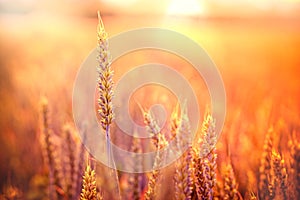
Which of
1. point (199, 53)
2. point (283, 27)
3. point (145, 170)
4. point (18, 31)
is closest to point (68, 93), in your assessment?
point (145, 170)

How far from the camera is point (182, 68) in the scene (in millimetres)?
3172

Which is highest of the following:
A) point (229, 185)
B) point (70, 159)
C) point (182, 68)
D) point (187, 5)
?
point (187, 5)

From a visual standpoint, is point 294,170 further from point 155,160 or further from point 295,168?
point 155,160

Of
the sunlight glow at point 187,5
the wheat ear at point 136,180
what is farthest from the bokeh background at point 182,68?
the wheat ear at point 136,180

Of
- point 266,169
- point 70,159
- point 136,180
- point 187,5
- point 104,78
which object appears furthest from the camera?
point 187,5

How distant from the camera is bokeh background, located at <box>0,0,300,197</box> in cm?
172

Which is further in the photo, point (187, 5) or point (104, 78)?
point (187, 5)

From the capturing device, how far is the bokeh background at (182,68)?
5.64 ft

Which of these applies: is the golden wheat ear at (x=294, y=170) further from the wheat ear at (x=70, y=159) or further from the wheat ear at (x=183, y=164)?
the wheat ear at (x=70, y=159)

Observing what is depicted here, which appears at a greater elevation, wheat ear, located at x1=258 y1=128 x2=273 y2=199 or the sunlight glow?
the sunlight glow

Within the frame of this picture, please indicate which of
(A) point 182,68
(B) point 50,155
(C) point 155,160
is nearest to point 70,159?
(B) point 50,155

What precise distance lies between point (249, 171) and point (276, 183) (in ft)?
0.71

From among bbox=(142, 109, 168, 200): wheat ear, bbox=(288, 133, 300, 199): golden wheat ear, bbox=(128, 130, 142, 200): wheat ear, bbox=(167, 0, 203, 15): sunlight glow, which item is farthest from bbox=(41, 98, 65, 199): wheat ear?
bbox=(167, 0, 203, 15): sunlight glow

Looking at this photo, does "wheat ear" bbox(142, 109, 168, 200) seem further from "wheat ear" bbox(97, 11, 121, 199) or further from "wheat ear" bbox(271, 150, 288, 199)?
"wheat ear" bbox(271, 150, 288, 199)
